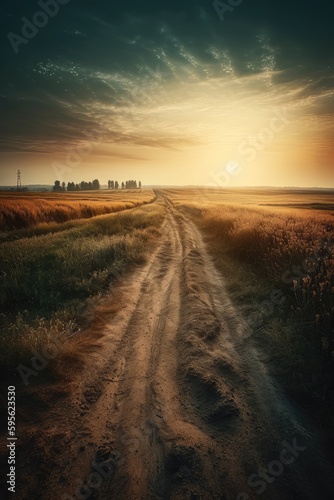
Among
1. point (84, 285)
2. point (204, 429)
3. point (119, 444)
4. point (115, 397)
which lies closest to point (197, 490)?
point (204, 429)

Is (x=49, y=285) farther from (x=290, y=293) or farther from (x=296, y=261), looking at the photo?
(x=296, y=261)

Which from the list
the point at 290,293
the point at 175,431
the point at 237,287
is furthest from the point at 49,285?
the point at 290,293

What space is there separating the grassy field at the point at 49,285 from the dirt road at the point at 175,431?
1.09 metres

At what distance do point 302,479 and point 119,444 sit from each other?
1997 millimetres

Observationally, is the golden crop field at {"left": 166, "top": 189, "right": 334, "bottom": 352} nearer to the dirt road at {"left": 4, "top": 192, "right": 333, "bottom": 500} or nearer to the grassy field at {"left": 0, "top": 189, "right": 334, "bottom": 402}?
the grassy field at {"left": 0, "top": 189, "right": 334, "bottom": 402}

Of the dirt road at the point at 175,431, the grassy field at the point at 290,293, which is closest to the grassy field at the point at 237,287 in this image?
the grassy field at the point at 290,293

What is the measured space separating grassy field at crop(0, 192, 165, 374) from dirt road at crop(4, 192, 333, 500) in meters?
1.09

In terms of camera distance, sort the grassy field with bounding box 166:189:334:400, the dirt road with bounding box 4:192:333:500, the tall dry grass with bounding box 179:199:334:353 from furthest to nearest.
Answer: the tall dry grass with bounding box 179:199:334:353
the grassy field with bounding box 166:189:334:400
the dirt road with bounding box 4:192:333:500

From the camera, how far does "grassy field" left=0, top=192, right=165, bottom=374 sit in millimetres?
4523

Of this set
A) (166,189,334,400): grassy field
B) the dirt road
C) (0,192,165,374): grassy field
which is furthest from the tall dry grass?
(0,192,165,374): grassy field

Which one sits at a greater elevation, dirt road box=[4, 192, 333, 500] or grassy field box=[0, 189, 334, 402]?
grassy field box=[0, 189, 334, 402]

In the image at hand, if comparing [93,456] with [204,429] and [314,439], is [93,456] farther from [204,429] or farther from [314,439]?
[314,439]

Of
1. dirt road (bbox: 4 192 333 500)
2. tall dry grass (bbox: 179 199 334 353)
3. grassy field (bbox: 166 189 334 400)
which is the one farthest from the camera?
tall dry grass (bbox: 179 199 334 353)

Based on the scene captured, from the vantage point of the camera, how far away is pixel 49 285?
23.6 feet
